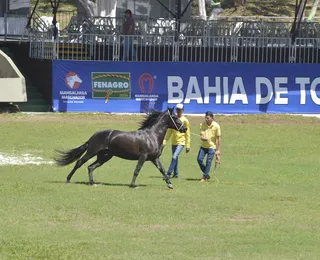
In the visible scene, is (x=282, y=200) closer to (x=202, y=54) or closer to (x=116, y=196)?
(x=116, y=196)

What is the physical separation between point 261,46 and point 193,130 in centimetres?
733

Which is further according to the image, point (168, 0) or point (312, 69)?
point (168, 0)

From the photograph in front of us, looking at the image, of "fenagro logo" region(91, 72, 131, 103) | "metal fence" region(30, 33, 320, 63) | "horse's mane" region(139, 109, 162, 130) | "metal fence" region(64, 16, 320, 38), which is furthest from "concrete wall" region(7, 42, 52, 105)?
"horse's mane" region(139, 109, 162, 130)

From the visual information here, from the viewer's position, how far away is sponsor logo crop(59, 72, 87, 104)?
35.8 metres

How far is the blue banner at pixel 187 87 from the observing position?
1414 inches

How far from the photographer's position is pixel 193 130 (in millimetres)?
32469

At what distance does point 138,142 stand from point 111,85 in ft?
56.6

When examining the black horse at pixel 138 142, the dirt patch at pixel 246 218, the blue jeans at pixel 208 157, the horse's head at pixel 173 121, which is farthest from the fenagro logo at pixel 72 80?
the dirt patch at pixel 246 218

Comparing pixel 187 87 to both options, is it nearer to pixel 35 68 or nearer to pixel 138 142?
pixel 35 68

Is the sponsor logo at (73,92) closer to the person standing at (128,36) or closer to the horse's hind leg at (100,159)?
the person standing at (128,36)

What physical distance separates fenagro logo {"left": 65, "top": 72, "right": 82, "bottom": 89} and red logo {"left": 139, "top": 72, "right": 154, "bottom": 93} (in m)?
2.38

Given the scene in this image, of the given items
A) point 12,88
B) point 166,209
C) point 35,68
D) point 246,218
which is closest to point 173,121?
point 166,209

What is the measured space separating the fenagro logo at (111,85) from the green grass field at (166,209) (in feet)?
23.9

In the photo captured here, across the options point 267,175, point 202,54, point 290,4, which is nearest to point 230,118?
point 202,54
